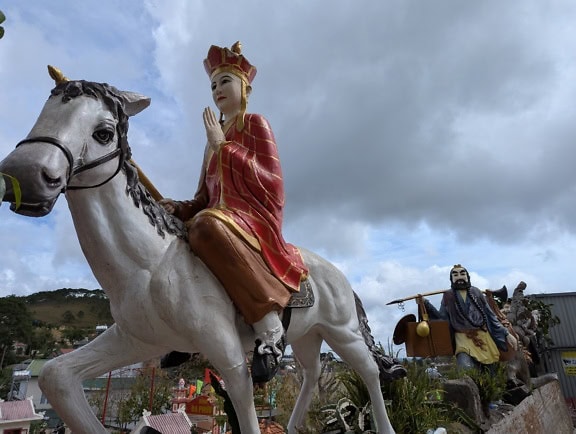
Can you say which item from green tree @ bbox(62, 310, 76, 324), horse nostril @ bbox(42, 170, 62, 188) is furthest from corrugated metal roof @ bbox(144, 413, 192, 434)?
green tree @ bbox(62, 310, 76, 324)

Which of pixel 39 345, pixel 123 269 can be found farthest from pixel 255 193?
pixel 39 345

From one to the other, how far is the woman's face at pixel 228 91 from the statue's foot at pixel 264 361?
1677 millimetres

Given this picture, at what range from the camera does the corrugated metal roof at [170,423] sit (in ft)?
19.2

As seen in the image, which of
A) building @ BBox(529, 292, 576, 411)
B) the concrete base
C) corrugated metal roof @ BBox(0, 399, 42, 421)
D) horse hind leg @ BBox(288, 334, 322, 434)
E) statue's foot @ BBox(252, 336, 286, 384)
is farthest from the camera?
building @ BBox(529, 292, 576, 411)

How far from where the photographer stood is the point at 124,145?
7.72 feet

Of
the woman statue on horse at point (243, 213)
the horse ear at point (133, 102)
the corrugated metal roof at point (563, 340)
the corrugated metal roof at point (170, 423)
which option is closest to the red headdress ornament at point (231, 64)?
the woman statue on horse at point (243, 213)

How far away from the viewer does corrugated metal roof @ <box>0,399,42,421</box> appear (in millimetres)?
14197

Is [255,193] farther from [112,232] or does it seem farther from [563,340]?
[563,340]

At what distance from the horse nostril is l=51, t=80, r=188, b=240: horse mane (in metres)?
0.49

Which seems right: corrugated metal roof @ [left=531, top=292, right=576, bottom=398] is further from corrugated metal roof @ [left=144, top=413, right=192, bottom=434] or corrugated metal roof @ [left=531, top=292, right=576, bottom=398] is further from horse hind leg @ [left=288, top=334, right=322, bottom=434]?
horse hind leg @ [left=288, top=334, right=322, bottom=434]

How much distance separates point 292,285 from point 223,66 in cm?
165

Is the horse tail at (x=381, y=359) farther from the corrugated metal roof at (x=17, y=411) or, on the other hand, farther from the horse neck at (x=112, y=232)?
the corrugated metal roof at (x=17, y=411)

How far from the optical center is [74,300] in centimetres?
9781

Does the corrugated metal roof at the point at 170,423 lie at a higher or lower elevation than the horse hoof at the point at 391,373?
lower
